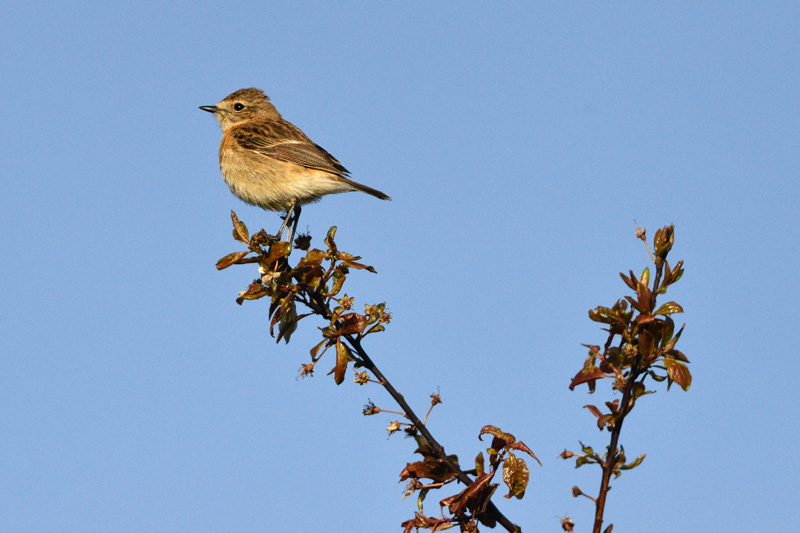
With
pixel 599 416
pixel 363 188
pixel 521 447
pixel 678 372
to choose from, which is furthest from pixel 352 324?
pixel 363 188

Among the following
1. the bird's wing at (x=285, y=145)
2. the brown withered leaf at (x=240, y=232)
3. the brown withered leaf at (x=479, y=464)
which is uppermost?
the bird's wing at (x=285, y=145)

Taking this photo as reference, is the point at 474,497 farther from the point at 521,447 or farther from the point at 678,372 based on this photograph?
the point at 678,372

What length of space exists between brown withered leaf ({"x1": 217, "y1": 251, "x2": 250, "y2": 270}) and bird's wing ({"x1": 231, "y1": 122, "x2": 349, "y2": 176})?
17.5 feet

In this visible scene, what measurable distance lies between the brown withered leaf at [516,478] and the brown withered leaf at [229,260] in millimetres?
1944

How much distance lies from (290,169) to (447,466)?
690 centimetres

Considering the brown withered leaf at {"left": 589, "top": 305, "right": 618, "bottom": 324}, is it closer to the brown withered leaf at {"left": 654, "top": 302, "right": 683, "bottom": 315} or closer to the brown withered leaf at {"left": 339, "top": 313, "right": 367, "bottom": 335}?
the brown withered leaf at {"left": 654, "top": 302, "right": 683, "bottom": 315}

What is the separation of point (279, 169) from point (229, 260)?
553 cm

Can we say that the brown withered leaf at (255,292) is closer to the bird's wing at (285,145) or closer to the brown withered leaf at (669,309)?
the brown withered leaf at (669,309)

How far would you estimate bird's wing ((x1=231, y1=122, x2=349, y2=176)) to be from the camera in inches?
387

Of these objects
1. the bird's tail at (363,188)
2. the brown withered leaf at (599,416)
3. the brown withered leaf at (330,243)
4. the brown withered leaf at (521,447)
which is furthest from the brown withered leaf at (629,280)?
the bird's tail at (363,188)

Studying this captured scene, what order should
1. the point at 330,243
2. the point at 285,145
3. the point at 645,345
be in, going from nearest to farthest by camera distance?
the point at 645,345 < the point at 330,243 < the point at 285,145

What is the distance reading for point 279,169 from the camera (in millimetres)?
9742

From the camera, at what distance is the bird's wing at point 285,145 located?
9.83 meters

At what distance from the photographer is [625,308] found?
313 centimetres
